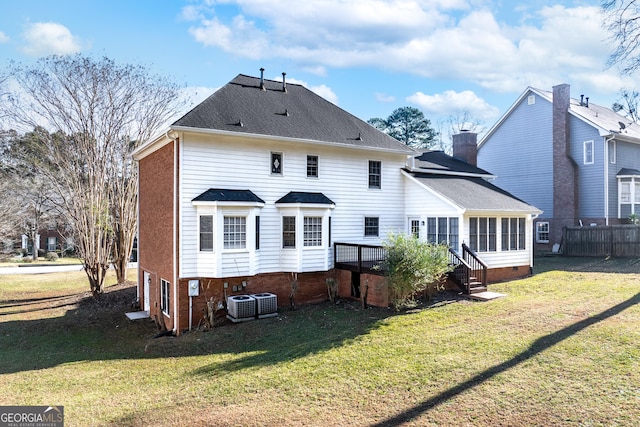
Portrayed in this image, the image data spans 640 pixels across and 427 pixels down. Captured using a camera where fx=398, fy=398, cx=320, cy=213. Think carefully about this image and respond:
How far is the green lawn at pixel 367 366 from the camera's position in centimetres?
662

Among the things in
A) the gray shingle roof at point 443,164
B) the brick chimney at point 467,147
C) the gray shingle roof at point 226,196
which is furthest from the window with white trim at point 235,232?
the brick chimney at point 467,147

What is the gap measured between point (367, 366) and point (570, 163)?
922 inches

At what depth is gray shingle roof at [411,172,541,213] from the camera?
1639 centimetres

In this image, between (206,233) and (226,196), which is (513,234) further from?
(206,233)

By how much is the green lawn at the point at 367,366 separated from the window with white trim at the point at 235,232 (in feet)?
9.10

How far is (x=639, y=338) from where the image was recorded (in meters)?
8.67

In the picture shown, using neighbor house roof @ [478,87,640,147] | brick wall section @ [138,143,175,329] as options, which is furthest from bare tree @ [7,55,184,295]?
neighbor house roof @ [478,87,640,147]

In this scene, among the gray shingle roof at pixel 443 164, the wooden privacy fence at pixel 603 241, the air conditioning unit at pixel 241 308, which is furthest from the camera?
the wooden privacy fence at pixel 603 241

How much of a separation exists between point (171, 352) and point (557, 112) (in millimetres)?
26259

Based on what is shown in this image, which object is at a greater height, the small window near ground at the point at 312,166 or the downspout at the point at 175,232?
the small window near ground at the point at 312,166

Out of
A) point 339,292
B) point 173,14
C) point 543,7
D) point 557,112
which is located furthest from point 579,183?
point 173,14

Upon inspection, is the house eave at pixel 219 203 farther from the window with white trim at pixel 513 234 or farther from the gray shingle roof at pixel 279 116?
the window with white trim at pixel 513 234

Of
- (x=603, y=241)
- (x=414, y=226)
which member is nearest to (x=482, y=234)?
(x=414, y=226)

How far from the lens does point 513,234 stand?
57.7ft
